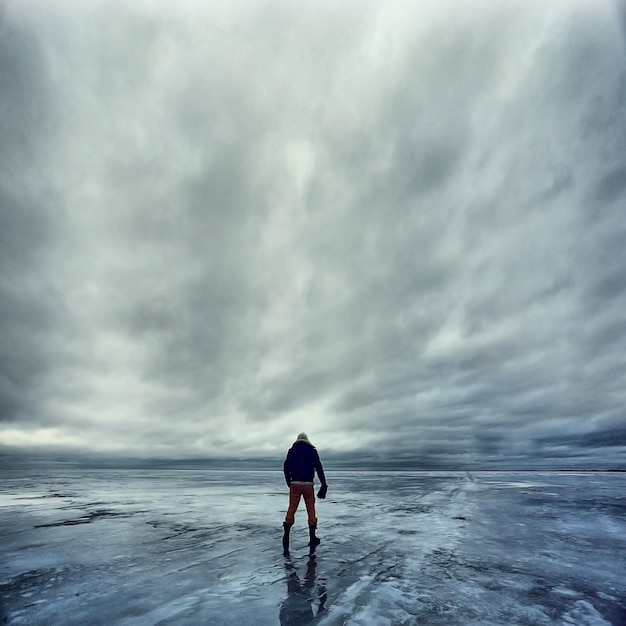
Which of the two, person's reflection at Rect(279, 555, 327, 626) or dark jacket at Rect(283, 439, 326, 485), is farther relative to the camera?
dark jacket at Rect(283, 439, 326, 485)

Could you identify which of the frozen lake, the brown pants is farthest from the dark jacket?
the frozen lake

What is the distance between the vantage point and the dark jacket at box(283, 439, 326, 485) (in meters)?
8.30

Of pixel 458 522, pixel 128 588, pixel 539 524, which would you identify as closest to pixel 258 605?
pixel 128 588

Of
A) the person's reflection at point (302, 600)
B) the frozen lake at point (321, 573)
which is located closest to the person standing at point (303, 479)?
the frozen lake at point (321, 573)

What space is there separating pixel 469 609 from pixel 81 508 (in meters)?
17.4

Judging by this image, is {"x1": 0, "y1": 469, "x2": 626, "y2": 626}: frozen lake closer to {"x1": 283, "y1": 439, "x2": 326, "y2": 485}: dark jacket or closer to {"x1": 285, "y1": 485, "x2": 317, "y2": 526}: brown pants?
{"x1": 285, "y1": 485, "x2": 317, "y2": 526}: brown pants

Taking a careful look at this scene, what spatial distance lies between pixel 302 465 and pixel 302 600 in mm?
3298

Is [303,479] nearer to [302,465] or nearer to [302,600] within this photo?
[302,465]

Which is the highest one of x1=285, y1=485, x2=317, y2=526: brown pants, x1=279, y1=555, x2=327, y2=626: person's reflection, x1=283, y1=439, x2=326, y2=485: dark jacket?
x1=283, y1=439, x2=326, y2=485: dark jacket

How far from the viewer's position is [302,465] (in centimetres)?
834

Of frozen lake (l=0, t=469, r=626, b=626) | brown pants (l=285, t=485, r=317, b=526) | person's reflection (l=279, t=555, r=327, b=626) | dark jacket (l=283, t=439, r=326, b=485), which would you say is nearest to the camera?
person's reflection (l=279, t=555, r=327, b=626)

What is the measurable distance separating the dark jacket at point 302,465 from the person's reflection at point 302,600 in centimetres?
196

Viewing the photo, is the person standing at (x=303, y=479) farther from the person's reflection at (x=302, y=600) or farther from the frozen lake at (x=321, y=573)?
the person's reflection at (x=302, y=600)

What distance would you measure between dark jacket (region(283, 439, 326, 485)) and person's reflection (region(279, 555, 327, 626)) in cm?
196
